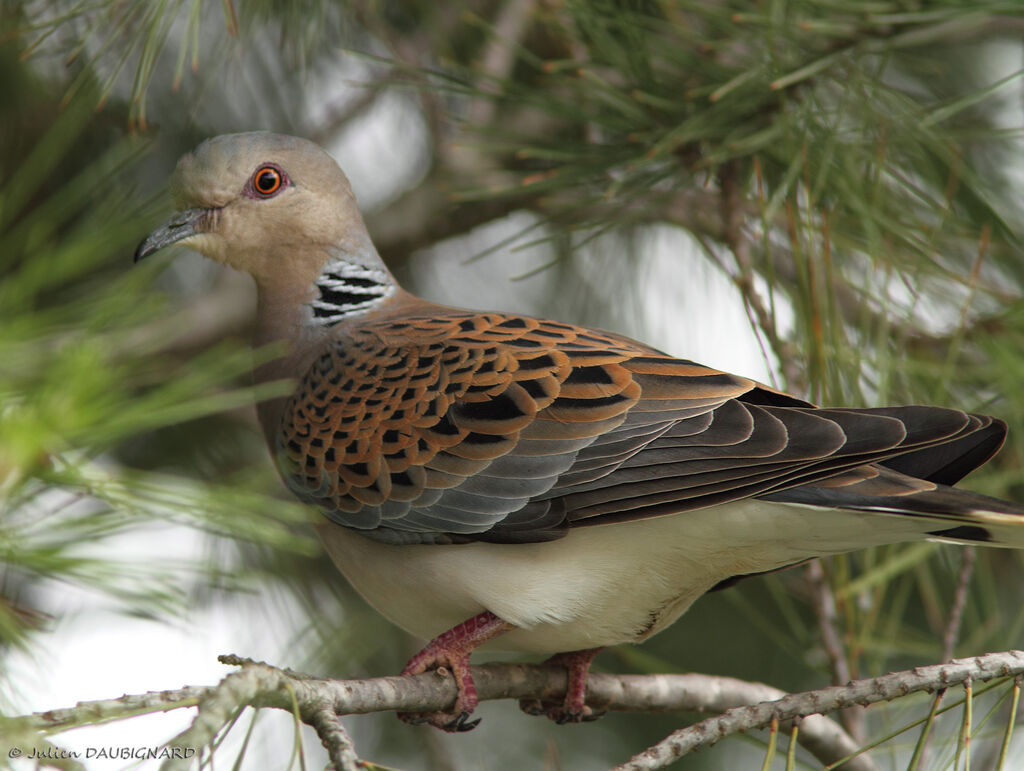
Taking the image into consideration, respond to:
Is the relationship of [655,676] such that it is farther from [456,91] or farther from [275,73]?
[275,73]

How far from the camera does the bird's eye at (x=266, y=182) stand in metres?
2.86

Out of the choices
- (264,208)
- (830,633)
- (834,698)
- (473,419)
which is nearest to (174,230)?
(264,208)

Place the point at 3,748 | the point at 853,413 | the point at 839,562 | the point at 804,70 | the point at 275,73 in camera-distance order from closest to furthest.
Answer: the point at 3,748
the point at 853,413
the point at 804,70
the point at 839,562
the point at 275,73

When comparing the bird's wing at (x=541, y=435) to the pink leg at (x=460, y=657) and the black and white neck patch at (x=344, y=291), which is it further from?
the black and white neck patch at (x=344, y=291)

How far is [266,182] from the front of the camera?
2869 mm

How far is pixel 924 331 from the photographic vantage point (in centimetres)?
284

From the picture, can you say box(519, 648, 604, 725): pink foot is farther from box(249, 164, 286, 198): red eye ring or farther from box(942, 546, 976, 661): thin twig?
box(249, 164, 286, 198): red eye ring

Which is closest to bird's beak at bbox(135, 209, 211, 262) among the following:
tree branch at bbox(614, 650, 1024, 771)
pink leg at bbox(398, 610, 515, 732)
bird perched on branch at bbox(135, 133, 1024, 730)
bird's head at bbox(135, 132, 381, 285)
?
bird's head at bbox(135, 132, 381, 285)

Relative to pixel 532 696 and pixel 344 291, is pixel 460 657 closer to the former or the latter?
pixel 532 696

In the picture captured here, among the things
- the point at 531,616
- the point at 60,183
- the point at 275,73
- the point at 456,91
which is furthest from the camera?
the point at 275,73

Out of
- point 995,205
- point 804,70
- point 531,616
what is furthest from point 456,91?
point 995,205

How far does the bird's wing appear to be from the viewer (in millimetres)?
1988

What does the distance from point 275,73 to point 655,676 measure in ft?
8.34

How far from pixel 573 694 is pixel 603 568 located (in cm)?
47
